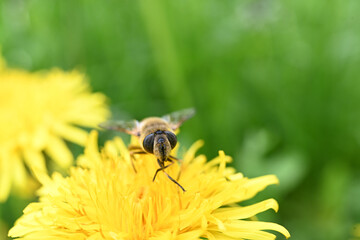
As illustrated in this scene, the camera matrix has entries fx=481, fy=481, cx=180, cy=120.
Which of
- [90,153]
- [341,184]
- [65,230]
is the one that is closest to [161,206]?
[65,230]

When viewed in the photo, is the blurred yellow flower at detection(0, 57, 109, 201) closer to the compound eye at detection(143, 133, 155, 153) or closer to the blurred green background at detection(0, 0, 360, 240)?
the blurred green background at detection(0, 0, 360, 240)

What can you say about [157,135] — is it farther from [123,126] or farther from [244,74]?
[244,74]

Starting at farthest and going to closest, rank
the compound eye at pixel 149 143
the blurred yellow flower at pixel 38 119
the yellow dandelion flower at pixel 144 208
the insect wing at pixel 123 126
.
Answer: the blurred yellow flower at pixel 38 119 → the insect wing at pixel 123 126 → the compound eye at pixel 149 143 → the yellow dandelion flower at pixel 144 208

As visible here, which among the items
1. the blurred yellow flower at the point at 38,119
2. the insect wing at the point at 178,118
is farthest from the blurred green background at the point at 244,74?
the insect wing at the point at 178,118

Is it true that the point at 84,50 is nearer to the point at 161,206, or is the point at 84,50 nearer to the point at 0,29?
the point at 0,29

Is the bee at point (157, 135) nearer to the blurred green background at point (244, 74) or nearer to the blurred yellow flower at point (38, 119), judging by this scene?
the blurred yellow flower at point (38, 119)

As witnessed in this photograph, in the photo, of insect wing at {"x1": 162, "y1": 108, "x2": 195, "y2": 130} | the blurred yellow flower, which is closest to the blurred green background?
the blurred yellow flower

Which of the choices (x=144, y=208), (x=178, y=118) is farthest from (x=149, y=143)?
(x=178, y=118)
